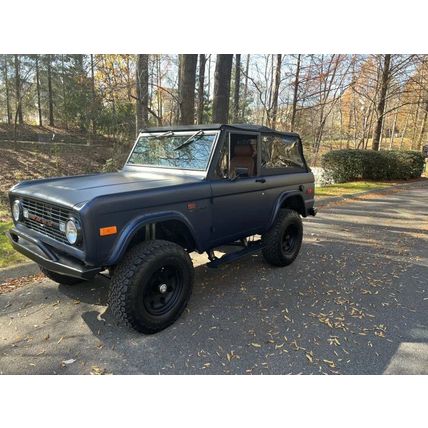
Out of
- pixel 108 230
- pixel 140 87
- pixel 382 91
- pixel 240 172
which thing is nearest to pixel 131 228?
pixel 108 230

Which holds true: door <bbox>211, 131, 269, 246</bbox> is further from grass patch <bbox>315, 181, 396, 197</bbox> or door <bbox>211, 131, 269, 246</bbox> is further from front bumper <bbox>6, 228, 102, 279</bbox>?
grass patch <bbox>315, 181, 396, 197</bbox>

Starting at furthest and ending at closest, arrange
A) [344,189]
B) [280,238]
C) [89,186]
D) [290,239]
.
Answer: [344,189], [290,239], [280,238], [89,186]

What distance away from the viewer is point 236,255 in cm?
408

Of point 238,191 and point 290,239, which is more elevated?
point 238,191

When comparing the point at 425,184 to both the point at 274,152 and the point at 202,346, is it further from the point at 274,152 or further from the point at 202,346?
the point at 202,346

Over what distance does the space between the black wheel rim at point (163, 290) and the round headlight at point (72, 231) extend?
29.7 inches

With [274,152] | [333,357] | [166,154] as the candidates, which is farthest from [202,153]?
[333,357]

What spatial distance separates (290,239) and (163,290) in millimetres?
2511

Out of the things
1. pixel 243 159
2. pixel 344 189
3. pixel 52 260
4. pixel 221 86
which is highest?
pixel 221 86

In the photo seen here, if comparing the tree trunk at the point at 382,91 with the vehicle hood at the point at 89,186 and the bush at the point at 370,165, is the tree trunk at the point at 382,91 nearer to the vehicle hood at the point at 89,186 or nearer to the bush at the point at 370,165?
the bush at the point at 370,165

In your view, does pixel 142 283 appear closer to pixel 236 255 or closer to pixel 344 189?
pixel 236 255

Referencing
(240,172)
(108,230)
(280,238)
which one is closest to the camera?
(108,230)

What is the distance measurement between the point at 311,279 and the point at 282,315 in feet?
3.75

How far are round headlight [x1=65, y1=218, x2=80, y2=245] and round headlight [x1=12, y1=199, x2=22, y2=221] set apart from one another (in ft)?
3.37
